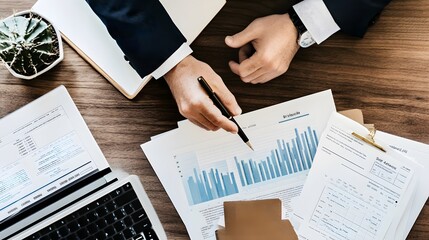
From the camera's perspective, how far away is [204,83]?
3.55 feet

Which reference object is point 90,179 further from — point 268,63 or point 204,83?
point 268,63

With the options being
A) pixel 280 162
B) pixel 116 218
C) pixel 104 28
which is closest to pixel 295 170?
pixel 280 162

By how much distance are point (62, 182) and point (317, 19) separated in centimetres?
58

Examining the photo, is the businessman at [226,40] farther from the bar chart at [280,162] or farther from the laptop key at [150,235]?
the laptop key at [150,235]

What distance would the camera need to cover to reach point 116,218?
1085 millimetres

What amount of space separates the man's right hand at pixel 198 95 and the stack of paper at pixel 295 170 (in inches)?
1.9

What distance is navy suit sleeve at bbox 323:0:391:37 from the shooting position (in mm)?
1089

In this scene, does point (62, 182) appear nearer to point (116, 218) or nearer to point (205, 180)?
point (116, 218)

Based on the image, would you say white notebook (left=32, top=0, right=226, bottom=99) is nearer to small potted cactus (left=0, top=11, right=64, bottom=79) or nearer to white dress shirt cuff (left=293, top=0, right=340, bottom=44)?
small potted cactus (left=0, top=11, right=64, bottom=79)

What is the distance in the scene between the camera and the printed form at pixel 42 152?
3.67ft

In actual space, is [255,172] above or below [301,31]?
below

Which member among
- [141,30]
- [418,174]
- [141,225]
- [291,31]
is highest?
[141,30]

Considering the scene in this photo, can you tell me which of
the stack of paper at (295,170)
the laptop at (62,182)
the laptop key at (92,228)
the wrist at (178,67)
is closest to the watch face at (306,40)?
the stack of paper at (295,170)

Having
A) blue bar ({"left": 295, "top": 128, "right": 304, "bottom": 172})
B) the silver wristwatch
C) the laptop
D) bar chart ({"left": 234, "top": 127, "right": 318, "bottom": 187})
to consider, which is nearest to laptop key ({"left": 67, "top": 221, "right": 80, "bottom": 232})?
the laptop
